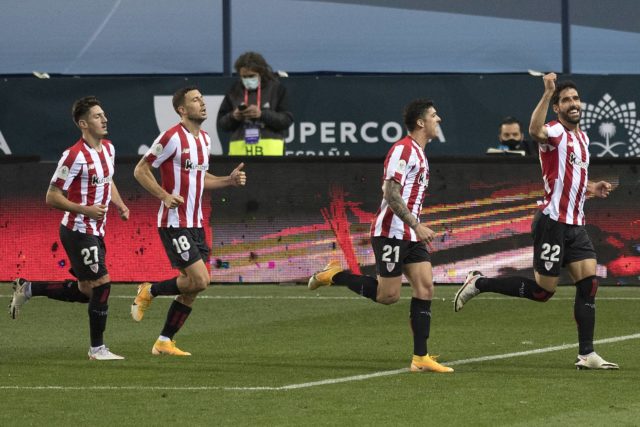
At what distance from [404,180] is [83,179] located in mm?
2425

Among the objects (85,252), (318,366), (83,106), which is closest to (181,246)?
(85,252)

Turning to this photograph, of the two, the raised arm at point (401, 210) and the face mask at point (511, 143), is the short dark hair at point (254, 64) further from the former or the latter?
the raised arm at point (401, 210)

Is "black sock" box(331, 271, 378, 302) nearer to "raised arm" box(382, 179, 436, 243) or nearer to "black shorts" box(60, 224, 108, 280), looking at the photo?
"raised arm" box(382, 179, 436, 243)

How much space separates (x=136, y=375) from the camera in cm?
1018

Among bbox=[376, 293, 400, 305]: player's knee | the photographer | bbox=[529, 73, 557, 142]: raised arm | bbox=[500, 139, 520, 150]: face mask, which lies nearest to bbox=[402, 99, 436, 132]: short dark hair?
bbox=[529, 73, 557, 142]: raised arm

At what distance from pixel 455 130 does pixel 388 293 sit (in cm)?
772

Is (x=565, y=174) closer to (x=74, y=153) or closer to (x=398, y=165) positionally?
(x=398, y=165)

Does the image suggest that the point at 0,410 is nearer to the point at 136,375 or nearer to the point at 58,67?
the point at 136,375

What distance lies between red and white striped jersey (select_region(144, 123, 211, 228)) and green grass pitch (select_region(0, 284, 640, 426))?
1.01 metres

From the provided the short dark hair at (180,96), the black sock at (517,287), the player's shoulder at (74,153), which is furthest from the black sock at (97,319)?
the black sock at (517,287)

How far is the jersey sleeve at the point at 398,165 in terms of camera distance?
10.2 metres

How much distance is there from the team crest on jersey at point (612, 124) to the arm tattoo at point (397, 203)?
802cm

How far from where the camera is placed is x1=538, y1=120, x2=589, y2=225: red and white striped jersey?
1054cm

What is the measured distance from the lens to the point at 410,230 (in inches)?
409
